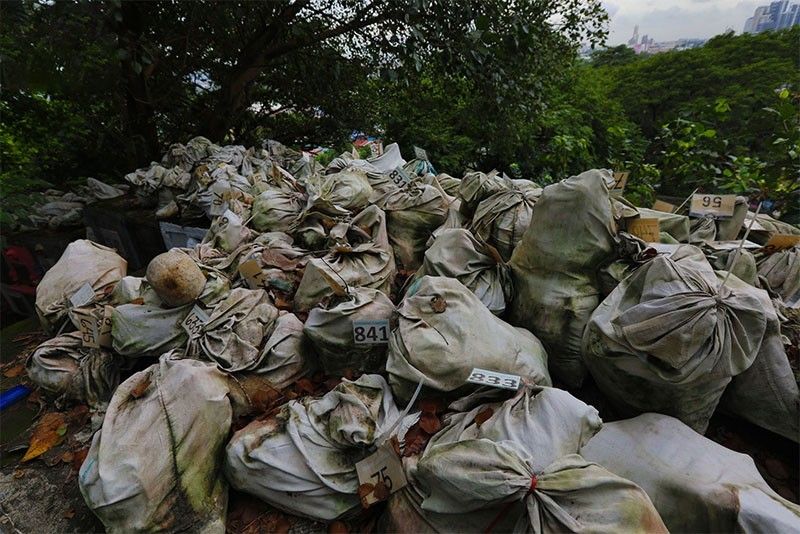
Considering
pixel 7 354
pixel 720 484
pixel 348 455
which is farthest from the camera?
pixel 7 354

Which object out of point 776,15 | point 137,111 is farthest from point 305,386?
point 776,15

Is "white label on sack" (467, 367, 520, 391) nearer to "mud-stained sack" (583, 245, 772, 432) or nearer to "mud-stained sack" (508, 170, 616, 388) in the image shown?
"mud-stained sack" (583, 245, 772, 432)

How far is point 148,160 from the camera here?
594 cm

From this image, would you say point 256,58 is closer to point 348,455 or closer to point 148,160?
point 148,160

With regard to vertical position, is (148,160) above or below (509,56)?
below

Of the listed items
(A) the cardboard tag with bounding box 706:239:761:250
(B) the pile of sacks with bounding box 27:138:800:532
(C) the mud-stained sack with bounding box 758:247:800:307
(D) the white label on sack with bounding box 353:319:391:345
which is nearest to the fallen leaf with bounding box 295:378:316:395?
(B) the pile of sacks with bounding box 27:138:800:532

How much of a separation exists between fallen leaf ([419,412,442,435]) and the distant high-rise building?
14.3 feet

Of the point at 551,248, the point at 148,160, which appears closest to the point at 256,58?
the point at 148,160

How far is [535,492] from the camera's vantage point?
40.9 inches

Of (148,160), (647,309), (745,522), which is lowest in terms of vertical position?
(745,522)

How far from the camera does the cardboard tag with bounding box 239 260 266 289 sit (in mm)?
2152

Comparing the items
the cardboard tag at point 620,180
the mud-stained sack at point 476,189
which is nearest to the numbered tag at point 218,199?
the mud-stained sack at point 476,189

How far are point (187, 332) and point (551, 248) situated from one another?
1673 millimetres

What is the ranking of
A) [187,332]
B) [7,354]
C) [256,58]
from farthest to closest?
[256,58] < [7,354] < [187,332]
